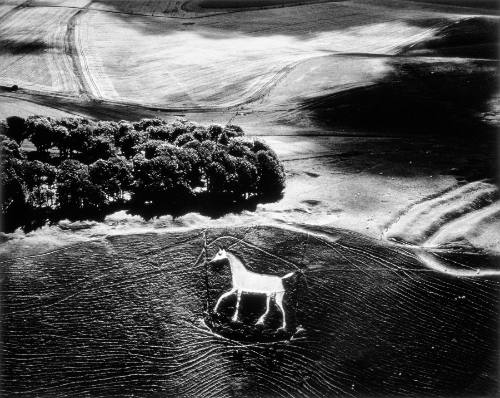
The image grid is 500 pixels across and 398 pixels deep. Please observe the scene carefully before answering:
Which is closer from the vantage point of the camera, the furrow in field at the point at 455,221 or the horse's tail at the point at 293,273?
the horse's tail at the point at 293,273

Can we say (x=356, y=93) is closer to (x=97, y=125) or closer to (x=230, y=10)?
(x=97, y=125)

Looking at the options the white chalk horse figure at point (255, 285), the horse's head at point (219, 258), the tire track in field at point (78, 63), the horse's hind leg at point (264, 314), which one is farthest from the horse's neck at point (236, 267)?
the tire track in field at point (78, 63)

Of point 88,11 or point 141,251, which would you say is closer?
point 141,251

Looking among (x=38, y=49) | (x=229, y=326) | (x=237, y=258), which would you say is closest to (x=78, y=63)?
(x=38, y=49)

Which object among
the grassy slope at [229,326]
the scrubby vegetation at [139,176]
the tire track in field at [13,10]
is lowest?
the grassy slope at [229,326]

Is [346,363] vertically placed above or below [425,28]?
below

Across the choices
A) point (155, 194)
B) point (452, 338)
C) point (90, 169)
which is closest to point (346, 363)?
point (452, 338)

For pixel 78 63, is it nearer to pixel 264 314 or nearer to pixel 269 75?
pixel 269 75

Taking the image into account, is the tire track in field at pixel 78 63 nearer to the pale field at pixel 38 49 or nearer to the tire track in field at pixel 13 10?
the pale field at pixel 38 49
